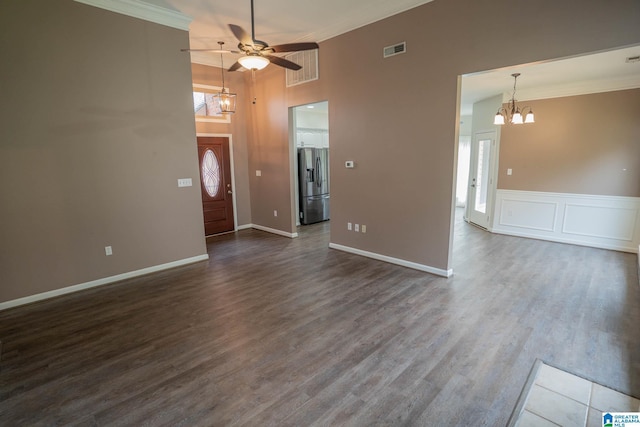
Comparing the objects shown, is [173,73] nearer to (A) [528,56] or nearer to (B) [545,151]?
(A) [528,56]

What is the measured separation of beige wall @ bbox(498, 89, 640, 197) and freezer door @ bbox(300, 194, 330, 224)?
13.3 feet

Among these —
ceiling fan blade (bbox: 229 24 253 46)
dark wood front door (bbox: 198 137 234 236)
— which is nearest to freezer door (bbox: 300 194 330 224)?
dark wood front door (bbox: 198 137 234 236)

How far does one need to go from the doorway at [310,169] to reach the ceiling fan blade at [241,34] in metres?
3.99

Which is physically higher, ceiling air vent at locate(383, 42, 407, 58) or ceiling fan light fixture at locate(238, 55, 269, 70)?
ceiling air vent at locate(383, 42, 407, 58)

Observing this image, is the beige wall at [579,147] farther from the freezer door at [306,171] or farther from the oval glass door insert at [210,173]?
the oval glass door insert at [210,173]

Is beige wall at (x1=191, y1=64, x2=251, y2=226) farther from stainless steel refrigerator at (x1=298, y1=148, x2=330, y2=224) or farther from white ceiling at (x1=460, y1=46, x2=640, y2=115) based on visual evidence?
white ceiling at (x1=460, y1=46, x2=640, y2=115)

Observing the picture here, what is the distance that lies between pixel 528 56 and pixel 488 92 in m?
3.34

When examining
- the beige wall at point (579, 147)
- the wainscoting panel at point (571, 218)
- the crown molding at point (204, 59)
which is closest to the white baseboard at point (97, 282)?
the crown molding at point (204, 59)

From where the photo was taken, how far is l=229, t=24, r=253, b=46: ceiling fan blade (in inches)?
109

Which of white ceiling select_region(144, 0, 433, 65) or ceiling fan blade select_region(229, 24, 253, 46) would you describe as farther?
white ceiling select_region(144, 0, 433, 65)

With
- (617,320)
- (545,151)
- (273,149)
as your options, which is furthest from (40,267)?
(545,151)

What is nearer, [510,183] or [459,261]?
[459,261]

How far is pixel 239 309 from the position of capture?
3.39m

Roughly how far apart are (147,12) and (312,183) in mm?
4413
